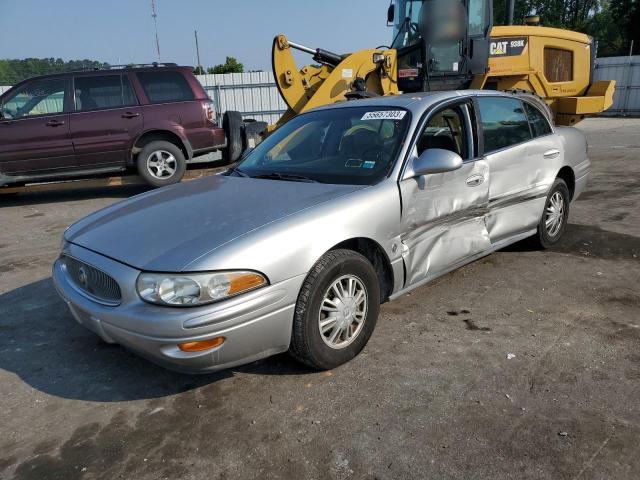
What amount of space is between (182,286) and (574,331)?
2.58 m

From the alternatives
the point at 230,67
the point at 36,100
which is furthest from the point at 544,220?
the point at 230,67

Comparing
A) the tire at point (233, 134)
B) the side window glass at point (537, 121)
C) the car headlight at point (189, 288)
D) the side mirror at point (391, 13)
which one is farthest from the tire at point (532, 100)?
the side mirror at point (391, 13)

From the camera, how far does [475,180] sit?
3.94 meters

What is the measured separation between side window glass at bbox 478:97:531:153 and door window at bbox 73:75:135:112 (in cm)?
610

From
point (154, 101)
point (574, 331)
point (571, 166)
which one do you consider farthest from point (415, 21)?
point (574, 331)

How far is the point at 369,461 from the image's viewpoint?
7.63 ft

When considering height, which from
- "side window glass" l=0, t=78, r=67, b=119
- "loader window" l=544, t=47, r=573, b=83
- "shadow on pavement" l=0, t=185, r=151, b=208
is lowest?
"shadow on pavement" l=0, t=185, r=151, b=208

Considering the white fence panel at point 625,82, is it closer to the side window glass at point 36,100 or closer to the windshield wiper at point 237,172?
the side window glass at point 36,100

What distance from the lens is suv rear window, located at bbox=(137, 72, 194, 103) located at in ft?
27.7

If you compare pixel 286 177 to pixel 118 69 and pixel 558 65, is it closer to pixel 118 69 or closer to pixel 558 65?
pixel 118 69

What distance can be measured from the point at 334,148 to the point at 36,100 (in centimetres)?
638

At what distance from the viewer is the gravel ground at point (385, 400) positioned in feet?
7.66

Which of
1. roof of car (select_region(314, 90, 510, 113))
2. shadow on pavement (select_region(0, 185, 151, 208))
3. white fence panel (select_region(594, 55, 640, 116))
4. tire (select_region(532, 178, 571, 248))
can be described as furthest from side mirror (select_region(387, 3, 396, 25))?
white fence panel (select_region(594, 55, 640, 116))

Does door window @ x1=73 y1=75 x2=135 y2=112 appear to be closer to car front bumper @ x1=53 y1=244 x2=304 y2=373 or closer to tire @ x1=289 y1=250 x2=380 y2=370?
car front bumper @ x1=53 y1=244 x2=304 y2=373
